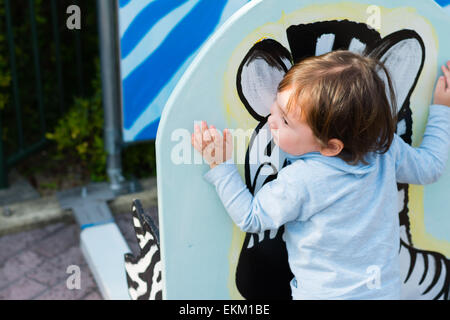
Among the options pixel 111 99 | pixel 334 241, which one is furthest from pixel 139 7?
pixel 334 241

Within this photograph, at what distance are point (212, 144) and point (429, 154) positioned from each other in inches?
26.5

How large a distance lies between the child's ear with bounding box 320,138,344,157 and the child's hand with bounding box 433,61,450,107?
1.48 ft

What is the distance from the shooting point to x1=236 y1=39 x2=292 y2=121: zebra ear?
141 cm

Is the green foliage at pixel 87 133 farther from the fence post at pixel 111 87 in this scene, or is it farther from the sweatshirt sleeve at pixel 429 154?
the sweatshirt sleeve at pixel 429 154

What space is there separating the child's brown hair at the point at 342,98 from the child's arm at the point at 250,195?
0.15 m

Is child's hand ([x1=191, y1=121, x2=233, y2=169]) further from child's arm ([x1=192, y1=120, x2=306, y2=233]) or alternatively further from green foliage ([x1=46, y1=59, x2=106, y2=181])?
green foliage ([x1=46, y1=59, x2=106, y2=181])

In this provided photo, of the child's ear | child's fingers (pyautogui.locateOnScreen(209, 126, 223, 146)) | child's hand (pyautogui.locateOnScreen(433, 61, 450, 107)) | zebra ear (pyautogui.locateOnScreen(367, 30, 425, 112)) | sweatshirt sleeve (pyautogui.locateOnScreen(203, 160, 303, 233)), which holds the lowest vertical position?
sweatshirt sleeve (pyautogui.locateOnScreen(203, 160, 303, 233))

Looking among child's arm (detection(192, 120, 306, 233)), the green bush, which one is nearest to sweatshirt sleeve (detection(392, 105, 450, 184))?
child's arm (detection(192, 120, 306, 233))

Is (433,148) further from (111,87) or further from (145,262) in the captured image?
(111,87)

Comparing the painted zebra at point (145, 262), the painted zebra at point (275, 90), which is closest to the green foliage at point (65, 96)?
the painted zebra at point (145, 262)

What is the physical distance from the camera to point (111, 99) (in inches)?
112

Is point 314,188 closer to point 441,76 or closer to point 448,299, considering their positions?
point 441,76

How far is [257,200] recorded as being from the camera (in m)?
1.44

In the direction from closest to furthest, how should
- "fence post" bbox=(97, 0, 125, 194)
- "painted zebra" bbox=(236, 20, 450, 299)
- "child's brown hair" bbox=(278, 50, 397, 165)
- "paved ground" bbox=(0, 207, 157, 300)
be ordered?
1. "child's brown hair" bbox=(278, 50, 397, 165)
2. "painted zebra" bbox=(236, 20, 450, 299)
3. "paved ground" bbox=(0, 207, 157, 300)
4. "fence post" bbox=(97, 0, 125, 194)
